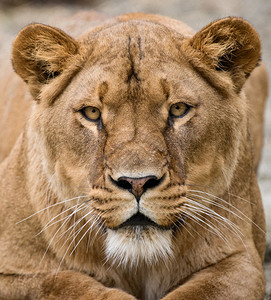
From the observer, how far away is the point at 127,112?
3408 mm

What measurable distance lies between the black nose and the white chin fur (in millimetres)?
235

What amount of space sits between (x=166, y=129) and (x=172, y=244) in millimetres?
627

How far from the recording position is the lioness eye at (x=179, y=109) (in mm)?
3482

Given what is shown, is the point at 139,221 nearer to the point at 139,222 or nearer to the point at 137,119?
the point at 139,222

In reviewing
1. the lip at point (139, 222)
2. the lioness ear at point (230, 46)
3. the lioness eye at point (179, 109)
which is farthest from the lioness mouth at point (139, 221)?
the lioness ear at point (230, 46)

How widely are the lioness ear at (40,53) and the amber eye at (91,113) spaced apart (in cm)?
29

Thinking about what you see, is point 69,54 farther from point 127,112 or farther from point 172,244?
point 172,244

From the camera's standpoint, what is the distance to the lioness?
3340mm

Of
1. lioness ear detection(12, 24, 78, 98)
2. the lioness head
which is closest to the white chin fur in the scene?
the lioness head

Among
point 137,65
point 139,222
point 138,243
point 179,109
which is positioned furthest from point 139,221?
point 137,65

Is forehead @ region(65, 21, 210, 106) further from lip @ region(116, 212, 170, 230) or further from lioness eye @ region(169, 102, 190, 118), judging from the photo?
lip @ region(116, 212, 170, 230)

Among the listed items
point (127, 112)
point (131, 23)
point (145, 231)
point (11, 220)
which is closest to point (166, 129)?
point (127, 112)

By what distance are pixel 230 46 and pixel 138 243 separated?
1.08 metres

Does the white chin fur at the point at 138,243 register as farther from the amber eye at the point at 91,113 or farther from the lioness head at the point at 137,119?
the amber eye at the point at 91,113
